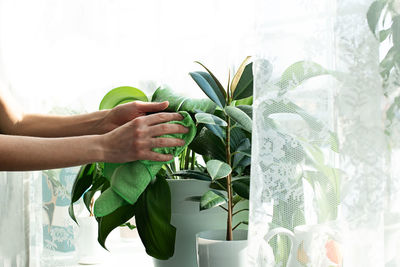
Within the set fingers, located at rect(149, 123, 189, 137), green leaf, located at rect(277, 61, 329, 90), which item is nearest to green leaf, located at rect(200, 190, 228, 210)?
fingers, located at rect(149, 123, 189, 137)

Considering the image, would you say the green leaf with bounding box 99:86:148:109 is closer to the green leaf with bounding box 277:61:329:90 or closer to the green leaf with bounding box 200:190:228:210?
A: the green leaf with bounding box 200:190:228:210

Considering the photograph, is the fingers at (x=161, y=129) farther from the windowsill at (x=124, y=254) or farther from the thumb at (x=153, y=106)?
the windowsill at (x=124, y=254)

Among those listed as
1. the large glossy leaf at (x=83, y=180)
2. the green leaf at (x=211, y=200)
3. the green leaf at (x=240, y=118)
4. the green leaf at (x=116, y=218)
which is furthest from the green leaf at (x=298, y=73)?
the large glossy leaf at (x=83, y=180)

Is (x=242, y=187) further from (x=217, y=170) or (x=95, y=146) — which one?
(x=95, y=146)

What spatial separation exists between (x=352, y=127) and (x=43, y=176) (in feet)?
2.71

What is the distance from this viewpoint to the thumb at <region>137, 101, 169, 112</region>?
0.74m

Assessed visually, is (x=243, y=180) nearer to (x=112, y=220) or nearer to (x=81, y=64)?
(x=112, y=220)

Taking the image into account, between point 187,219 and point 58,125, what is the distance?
0.33 m

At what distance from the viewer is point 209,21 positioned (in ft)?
3.90

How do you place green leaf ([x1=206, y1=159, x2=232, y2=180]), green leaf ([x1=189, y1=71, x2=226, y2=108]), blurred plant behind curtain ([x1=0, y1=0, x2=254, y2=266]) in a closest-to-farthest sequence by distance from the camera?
green leaf ([x1=206, y1=159, x2=232, y2=180]), green leaf ([x1=189, y1=71, x2=226, y2=108]), blurred plant behind curtain ([x1=0, y1=0, x2=254, y2=266])

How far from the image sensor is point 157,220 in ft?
2.56

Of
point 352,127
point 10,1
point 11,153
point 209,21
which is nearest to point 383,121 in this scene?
point 352,127

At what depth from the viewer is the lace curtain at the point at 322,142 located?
1.52 ft

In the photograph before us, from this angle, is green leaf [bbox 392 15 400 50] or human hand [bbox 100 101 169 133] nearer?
green leaf [bbox 392 15 400 50]
